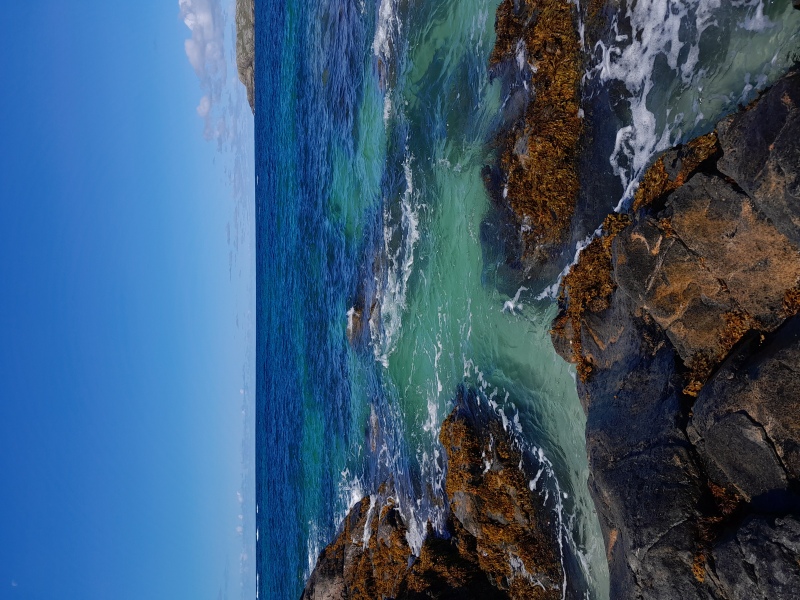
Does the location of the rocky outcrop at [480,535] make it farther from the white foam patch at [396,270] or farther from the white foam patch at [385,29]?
the white foam patch at [385,29]

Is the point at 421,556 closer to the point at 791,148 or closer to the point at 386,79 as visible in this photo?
the point at 791,148

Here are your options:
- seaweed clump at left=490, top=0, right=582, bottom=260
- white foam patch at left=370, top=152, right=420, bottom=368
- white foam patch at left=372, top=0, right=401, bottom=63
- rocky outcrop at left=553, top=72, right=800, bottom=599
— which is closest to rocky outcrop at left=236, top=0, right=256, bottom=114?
white foam patch at left=372, top=0, right=401, bottom=63

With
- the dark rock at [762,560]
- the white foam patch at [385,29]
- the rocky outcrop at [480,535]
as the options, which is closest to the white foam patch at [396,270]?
the white foam patch at [385,29]

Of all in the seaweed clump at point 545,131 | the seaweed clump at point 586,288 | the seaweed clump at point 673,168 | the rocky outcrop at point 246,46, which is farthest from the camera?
the rocky outcrop at point 246,46

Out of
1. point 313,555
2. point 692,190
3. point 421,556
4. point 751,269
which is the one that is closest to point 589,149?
point 692,190

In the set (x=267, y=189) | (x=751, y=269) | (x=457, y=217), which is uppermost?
(x=267, y=189)
